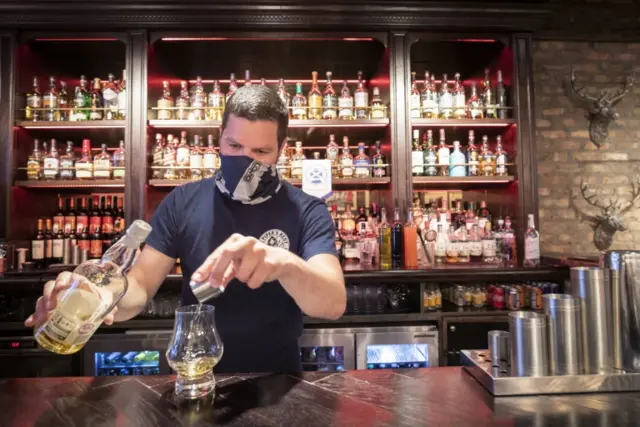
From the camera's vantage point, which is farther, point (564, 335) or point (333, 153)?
point (333, 153)

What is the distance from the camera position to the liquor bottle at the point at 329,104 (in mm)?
2887

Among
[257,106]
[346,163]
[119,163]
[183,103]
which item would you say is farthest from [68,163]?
[257,106]

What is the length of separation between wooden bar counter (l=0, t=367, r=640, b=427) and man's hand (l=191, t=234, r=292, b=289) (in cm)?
24

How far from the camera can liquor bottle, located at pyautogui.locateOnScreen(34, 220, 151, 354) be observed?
82 centimetres

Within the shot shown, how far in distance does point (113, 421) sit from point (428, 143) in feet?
8.65

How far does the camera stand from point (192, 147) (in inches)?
116

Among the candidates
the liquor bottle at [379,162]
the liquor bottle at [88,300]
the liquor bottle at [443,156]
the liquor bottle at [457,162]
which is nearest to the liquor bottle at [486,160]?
the liquor bottle at [457,162]

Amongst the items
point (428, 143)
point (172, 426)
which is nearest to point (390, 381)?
point (172, 426)

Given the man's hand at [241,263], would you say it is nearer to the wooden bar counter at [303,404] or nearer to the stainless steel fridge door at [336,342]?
the wooden bar counter at [303,404]

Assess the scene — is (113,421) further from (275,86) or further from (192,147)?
(275,86)

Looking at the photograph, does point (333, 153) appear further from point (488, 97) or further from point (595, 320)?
point (595, 320)

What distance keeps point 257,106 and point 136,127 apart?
1858 mm

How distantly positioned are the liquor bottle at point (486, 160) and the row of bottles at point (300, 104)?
2.40ft

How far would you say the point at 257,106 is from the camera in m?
1.16
